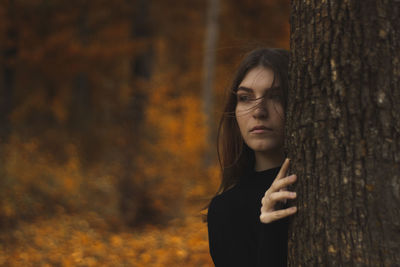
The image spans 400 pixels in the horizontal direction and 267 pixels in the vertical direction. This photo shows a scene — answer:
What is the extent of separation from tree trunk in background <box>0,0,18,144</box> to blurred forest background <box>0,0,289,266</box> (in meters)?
0.03

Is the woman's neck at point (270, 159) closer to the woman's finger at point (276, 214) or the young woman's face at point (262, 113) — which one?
the young woman's face at point (262, 113)

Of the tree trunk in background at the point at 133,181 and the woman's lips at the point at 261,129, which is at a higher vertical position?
the tree trunk in background at the point at 133,181

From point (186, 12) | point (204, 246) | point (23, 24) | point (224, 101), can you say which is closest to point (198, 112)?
point (23, 24)

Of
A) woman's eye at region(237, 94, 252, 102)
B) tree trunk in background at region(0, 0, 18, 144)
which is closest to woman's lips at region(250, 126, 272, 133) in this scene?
woman's eye at region(237, 94, 252, 102)

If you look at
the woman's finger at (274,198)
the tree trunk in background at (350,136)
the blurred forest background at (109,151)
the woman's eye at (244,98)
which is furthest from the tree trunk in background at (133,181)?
the tree trunk in background at (350,136)

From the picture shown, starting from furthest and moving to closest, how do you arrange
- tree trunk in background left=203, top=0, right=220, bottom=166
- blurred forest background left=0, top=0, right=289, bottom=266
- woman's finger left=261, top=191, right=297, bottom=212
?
tree trunk in background left=203, top=0, right=220, bottom=166
blurred forest background left=0, top=0, right=289, bottom=266
woman's finger left=261, top=191, right=297, bottom=212

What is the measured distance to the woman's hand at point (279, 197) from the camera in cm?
164

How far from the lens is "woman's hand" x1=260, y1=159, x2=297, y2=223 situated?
1639 millimetres

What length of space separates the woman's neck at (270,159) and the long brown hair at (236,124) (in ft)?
0.59

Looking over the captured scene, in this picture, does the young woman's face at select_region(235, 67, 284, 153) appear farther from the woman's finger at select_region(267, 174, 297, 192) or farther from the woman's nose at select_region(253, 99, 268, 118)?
the woman's finger at select_region(267, 174, 297, 192)

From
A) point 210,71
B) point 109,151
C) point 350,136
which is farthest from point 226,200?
point 210,71

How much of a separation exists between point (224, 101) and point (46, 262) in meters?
3.90

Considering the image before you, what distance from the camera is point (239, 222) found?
2.21 metres

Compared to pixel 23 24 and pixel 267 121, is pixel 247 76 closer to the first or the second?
pixel 267 121
